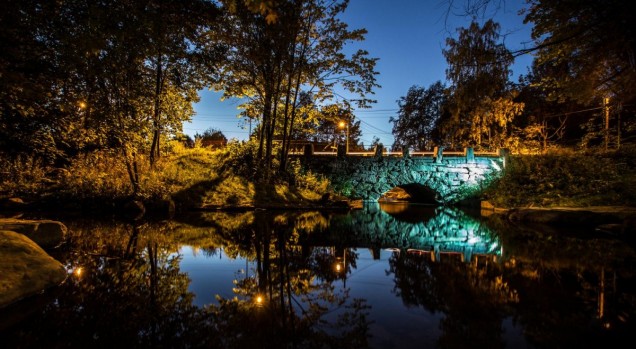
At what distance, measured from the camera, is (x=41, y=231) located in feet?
18.0

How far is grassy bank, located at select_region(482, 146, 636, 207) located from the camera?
14.5 metres

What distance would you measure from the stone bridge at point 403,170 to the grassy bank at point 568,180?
55.3 inches

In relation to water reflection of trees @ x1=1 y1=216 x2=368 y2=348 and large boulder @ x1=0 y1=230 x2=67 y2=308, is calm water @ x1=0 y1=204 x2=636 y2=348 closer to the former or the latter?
water reflection of trees @ x1=1 y1=216 x2=368 y2=348

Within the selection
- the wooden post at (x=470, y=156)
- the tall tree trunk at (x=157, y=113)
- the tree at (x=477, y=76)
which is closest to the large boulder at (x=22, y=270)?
the tree at (x=477, y=76)

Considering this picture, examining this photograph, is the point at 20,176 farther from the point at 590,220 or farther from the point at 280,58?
the point at 590,220

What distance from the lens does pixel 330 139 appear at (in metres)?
53.8

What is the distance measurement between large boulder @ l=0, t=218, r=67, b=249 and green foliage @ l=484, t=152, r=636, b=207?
18.3m

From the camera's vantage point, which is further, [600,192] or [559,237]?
[600,192]

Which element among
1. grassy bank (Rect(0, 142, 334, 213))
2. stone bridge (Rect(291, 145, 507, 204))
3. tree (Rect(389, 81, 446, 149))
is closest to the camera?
grassy bank (Rect(0, 142, 334, 213))

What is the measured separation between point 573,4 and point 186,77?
1434 cm

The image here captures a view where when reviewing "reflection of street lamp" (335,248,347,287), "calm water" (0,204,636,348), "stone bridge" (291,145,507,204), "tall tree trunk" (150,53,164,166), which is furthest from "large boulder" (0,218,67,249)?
"stone bridge" (291,145,507,204)

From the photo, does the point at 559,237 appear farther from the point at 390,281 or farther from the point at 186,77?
the point at 186,77

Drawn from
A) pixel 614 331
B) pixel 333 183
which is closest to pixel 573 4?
pixel 614 331

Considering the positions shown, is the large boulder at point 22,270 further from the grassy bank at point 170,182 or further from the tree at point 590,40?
the grassy bank at point 170,182
